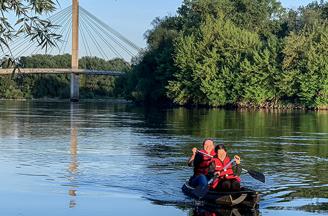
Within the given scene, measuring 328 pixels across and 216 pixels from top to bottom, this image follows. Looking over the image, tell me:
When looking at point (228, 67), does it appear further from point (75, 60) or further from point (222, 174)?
point (222, 174)

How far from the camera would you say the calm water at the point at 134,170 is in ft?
47.9

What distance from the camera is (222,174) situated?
15.1 metres

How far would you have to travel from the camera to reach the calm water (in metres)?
14.6

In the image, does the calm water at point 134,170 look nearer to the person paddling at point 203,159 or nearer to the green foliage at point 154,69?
the person paddling at point 203,159

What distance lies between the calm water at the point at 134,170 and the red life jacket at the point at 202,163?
0.83 m

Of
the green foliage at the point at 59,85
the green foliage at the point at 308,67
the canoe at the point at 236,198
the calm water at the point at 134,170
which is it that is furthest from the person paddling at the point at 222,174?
the green foliage at the point at 59,85

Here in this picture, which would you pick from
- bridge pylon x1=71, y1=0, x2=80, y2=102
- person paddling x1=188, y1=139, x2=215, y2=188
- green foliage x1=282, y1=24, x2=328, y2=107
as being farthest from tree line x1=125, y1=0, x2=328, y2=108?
person paddling x1=188, y1=139, x2=215, y2=188

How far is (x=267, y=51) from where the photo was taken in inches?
3137

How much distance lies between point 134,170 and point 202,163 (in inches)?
175

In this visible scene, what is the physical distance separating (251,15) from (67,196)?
298ft

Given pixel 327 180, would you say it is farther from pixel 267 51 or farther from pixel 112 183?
pixel 267 51

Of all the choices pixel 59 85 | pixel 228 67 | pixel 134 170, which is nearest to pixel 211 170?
pixel 134 170

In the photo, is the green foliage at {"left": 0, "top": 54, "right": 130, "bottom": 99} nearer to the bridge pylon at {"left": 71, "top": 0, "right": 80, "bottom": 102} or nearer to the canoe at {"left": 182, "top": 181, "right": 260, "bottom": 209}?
the bridge pylon at {"left": 71, "top": 0, "right": 80, "bottom": 102}

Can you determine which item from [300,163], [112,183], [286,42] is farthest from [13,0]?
[286,42]
